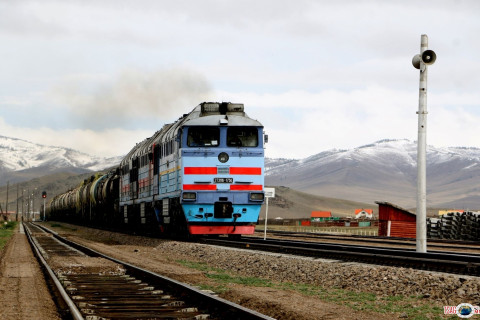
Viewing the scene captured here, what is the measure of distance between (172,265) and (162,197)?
35.4ft

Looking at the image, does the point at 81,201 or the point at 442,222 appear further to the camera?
the point at 81,201

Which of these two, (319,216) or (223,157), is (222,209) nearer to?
(223,157)

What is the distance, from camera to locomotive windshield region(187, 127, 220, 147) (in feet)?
87.9

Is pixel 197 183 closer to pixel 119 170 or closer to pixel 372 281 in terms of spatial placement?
pixel 372 281

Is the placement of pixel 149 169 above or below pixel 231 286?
above

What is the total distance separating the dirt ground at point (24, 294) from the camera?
1055 centimetres

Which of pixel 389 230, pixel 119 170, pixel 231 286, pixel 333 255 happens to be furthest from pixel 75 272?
pixel 389 230

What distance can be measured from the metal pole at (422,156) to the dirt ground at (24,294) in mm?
10204

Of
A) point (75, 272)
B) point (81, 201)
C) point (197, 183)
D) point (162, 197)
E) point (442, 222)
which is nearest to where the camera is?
point (75, 272)

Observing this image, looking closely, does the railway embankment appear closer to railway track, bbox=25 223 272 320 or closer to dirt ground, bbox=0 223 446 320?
dirt ground, bbox=0 223 446 320

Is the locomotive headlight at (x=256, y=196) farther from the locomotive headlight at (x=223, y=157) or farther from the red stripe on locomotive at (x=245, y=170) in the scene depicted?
the locomotive headlight at (x=223, y=157)

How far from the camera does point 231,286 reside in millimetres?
14203

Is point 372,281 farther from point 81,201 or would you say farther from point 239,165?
point 81,201

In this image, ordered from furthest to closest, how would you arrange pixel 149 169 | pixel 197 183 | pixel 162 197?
pixel 149 169, pixel 162 197, pixel 197 183
